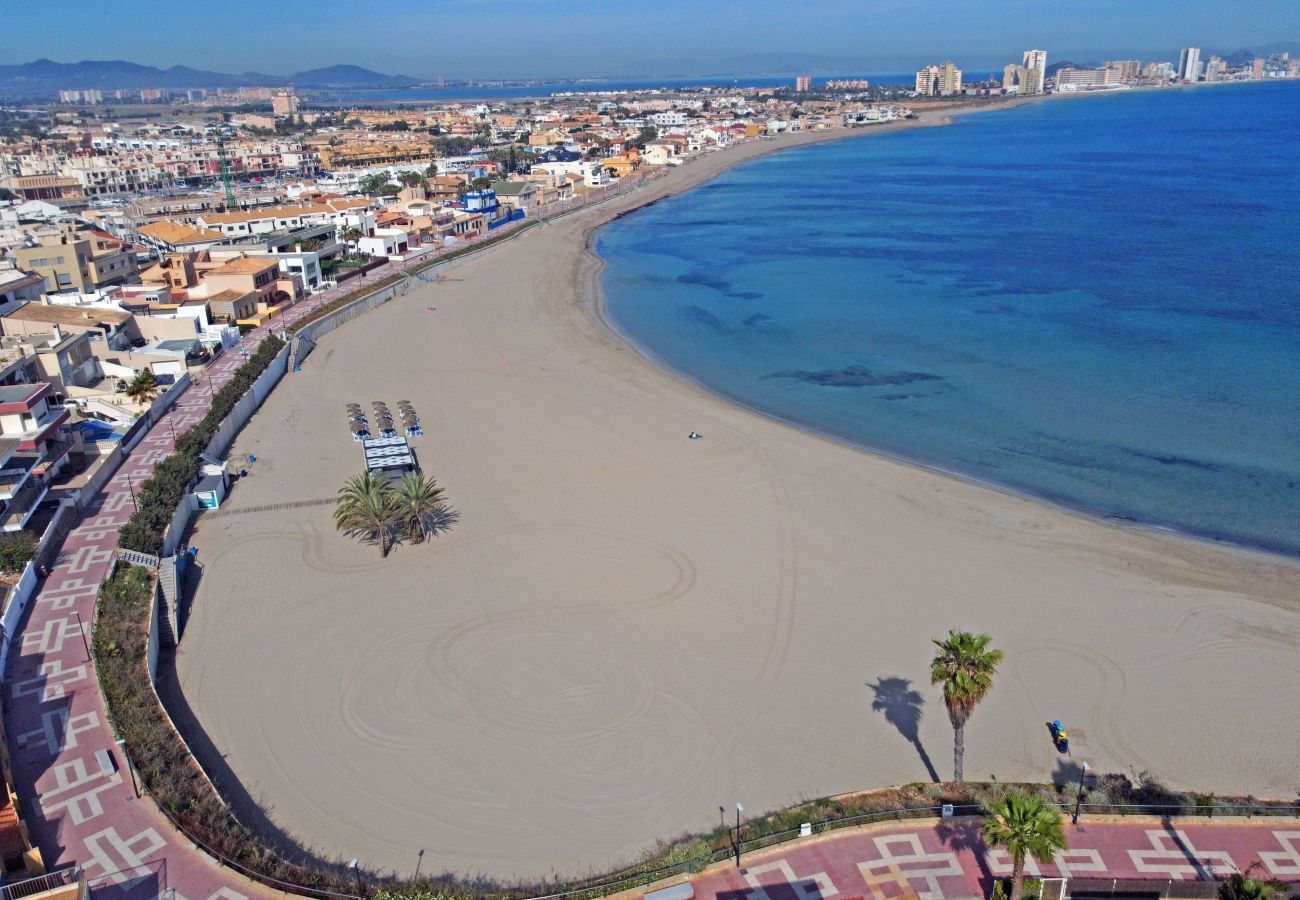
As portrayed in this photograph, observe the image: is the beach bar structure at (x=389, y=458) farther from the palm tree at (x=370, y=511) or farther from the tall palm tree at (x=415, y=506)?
the tall palm tree at (x=415, y=506)

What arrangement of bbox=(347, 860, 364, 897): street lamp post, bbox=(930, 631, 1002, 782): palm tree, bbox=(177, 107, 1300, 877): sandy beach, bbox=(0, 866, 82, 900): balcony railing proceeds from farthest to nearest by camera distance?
bbox=(177, 107, 1300, 877): sandy beach, bbox=(930, 631, 1002, 782): palm tree, bbox=(347, 860, 364, 897): street lamp post, bbox=(0, 866, 82, 900): balcony railing

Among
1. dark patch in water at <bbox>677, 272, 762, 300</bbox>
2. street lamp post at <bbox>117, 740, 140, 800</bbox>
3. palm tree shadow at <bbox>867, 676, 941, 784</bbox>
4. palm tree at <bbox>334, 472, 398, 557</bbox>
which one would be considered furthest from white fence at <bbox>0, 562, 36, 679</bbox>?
dark patch in water at <bbox>677, 272, 762, 300</bbox>

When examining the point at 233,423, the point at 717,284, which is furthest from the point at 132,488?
the point at 717,284

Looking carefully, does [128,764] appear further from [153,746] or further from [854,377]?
[854,377]

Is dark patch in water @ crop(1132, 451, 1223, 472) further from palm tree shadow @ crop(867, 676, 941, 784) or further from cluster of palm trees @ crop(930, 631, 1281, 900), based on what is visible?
cluster of palm trees @ crop(930, 631, 1281, 900)

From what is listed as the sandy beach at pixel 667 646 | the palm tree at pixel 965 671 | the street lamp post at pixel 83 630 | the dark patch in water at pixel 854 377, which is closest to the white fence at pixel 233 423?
the sandy beach at pixel 667 646
